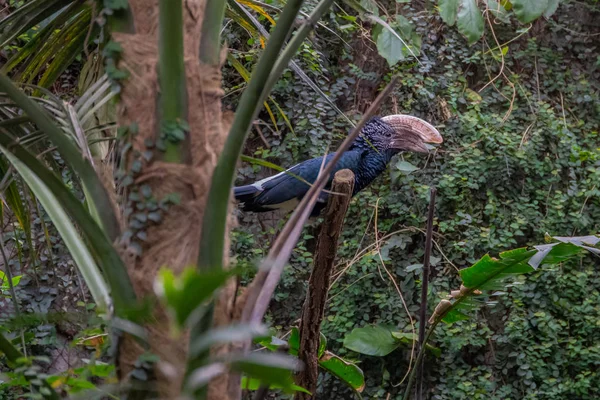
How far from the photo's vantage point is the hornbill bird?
2898 mm

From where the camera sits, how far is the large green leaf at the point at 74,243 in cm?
84

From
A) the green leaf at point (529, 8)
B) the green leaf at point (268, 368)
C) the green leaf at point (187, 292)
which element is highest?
the green leaf at point (529, 8)

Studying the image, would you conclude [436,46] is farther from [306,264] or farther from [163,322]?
[163,322]

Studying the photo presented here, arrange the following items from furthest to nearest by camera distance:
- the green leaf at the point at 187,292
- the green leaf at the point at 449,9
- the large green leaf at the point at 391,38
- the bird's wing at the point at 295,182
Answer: the bird's wing at the point at 295,182 → the large green leaf at the point at 391,38 → the green leaf at the point at 449,9 → the green leaf at the point at 187,292

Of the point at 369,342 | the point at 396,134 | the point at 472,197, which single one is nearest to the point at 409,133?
the point at 396,134

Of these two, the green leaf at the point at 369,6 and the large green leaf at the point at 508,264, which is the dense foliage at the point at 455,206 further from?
the green leaf at the point at 369,6

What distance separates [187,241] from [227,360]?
29 cm

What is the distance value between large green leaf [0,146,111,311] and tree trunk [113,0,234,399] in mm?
41

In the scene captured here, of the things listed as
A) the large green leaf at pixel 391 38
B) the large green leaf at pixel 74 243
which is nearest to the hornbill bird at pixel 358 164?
the large green leaf at pixel 391 38

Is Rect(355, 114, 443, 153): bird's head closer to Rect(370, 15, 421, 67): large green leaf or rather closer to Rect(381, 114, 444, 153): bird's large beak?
Rect(381, 114, 444, 153): bird's large beak

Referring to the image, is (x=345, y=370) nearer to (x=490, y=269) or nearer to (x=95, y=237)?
(x=490, y=269)

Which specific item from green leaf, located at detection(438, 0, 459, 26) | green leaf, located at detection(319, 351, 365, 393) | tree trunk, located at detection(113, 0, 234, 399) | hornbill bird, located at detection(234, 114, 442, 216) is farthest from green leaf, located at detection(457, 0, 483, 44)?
hornbill bird, located at detection(234, 114, 442, 216)

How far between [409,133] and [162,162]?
90.4 inches

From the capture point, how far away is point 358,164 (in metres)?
2.98
